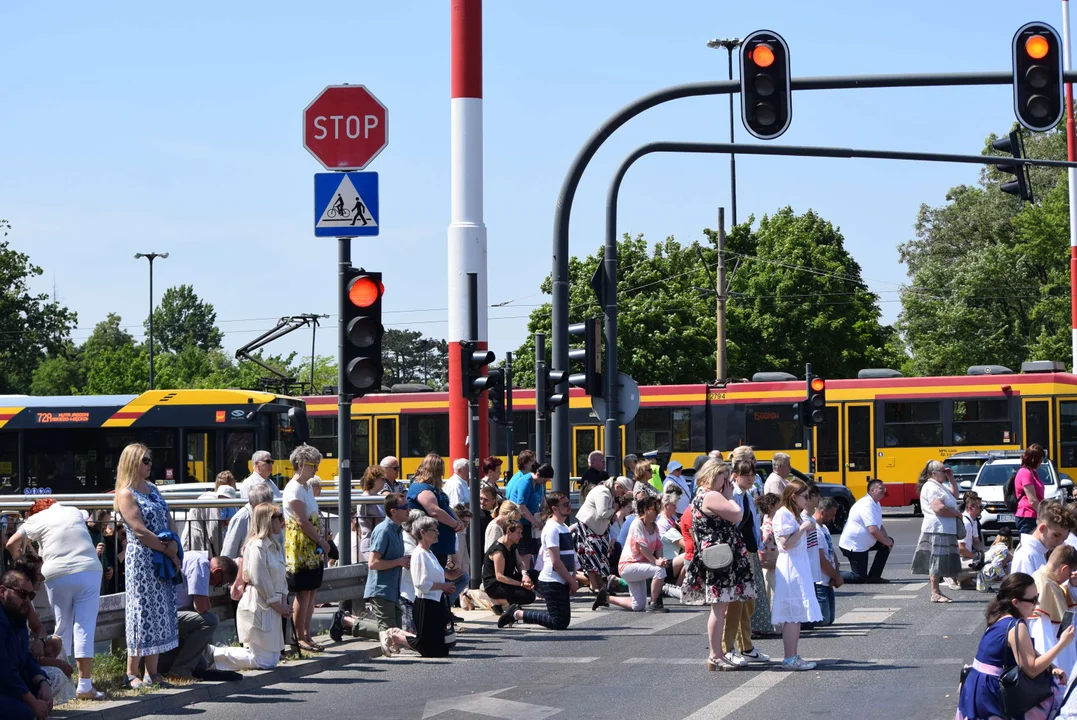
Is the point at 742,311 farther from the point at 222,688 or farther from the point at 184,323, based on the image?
the point at 184,323

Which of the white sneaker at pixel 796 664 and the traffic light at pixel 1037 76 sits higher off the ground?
the traffic light at pixel 1037 76

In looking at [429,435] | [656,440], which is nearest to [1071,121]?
[656,440]

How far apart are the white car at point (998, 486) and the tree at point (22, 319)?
3914 cm

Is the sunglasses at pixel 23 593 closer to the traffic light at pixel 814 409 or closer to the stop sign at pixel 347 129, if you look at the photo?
the stop sign at pixel 347 129

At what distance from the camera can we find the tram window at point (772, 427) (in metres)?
38.8

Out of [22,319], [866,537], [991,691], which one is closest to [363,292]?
[991,691]

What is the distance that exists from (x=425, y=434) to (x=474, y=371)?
23603 mm

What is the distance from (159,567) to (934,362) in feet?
176

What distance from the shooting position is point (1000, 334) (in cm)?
6034

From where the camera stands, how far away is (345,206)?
46.8 ft

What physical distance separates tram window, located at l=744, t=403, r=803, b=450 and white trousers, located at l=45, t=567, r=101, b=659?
29.3m

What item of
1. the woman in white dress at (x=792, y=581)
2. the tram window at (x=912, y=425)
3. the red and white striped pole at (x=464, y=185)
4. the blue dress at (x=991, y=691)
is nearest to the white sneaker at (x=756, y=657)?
the woman in white dress at (x=792, y=581)

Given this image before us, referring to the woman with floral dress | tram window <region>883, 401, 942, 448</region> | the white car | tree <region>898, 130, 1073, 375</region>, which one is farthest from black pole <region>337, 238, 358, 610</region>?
tree <region>898, 130, 1073, 375</region>

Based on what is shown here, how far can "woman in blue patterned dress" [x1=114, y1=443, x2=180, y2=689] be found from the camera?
11156mm
